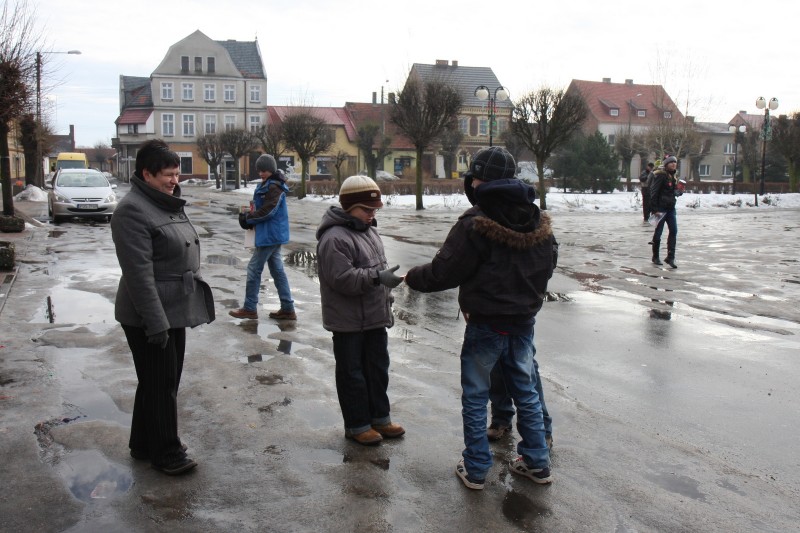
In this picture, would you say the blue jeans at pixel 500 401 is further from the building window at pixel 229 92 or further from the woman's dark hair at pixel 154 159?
the building window at pixel 229 92

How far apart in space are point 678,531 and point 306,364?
11.4 feet

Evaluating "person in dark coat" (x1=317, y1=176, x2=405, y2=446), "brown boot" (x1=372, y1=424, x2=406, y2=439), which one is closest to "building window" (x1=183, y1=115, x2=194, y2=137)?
"person in dark coat" (x1=317, y1=176, x2=405, y2=446)

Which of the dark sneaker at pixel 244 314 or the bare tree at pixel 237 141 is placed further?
the bare tree at pixel 237 141

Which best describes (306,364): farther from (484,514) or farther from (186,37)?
(186,37)

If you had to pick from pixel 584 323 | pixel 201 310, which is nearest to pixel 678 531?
pixel 201 310

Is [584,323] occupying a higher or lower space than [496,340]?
lower

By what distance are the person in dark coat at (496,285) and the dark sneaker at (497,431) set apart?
515 millimetres

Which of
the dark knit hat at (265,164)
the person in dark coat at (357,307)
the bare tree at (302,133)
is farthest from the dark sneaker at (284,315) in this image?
the bare tree at (302,133)

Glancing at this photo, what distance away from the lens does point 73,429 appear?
15.1ft

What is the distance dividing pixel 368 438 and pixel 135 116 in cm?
7146

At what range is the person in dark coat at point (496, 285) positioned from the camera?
3795 millimetres

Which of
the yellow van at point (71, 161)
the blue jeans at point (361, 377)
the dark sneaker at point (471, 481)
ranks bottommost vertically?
the dark sneaker at point (471, 481)

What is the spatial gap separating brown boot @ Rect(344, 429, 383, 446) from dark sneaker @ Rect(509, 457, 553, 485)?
2.83 feet

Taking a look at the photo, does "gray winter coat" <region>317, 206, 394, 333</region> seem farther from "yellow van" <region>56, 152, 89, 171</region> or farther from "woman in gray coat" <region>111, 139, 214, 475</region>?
"yellow van" <region>56, 152, 89, 171</region>
